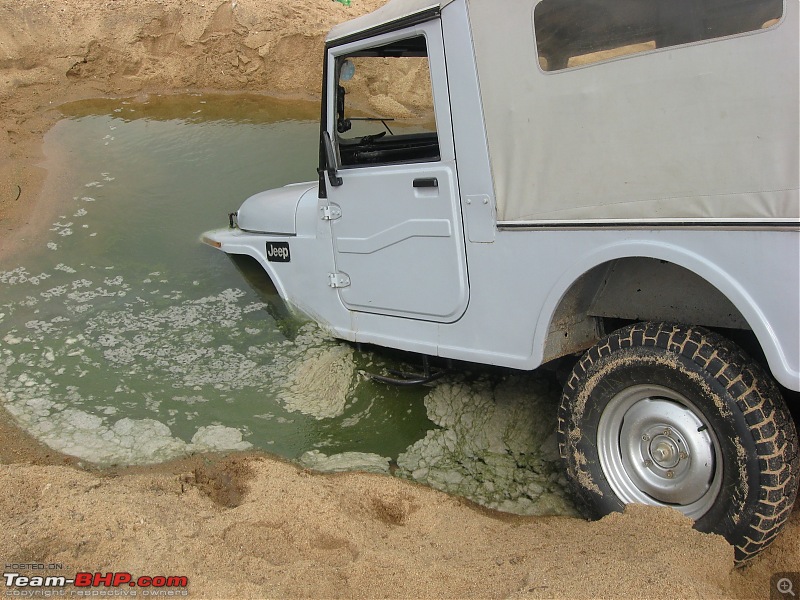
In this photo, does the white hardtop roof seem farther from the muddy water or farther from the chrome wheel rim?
the chrome wheel rim

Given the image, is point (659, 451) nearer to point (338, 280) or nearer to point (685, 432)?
point (685, 432)

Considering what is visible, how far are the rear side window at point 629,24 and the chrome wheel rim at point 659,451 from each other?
139 centimetres

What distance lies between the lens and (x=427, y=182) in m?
3.62

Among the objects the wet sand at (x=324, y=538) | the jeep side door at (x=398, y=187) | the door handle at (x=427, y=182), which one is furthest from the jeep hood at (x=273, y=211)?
the wet sand at (x=324, y=538)

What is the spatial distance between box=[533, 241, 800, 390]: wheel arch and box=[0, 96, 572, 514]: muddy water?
83 cm

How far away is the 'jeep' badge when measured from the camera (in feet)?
15.6

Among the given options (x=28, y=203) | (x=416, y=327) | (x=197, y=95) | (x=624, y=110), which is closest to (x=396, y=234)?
(x=416, y=327)

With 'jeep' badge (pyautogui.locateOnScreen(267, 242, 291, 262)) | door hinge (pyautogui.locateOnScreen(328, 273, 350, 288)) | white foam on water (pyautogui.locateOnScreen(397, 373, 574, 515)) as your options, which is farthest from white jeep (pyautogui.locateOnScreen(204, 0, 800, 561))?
'jeep' badge (pyautogui.locateOnScreen(267, 242, 291, 262))

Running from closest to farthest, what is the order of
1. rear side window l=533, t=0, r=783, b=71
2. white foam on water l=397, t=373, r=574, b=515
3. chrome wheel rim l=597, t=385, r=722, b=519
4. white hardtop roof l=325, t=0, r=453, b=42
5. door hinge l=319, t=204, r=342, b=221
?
rear side window l=533, t=0, r=783, b=71 → chrome wheel rim l=597, t=385, r=722, b=519 → white hardtop roof l=325, t=0, r=453, b=42 → white foam on water l=397, t=373, r=574, b=515 → door hinge l=319, t=204, r=342, b=221

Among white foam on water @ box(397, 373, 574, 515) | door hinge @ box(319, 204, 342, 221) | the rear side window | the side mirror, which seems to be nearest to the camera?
the rear side window

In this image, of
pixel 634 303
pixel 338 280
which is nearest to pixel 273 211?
pixel 338 280

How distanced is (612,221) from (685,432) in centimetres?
90

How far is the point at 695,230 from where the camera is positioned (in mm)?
2689

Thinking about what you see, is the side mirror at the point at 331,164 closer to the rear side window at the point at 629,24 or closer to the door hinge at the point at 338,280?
the door hinge at the point at 338,280
